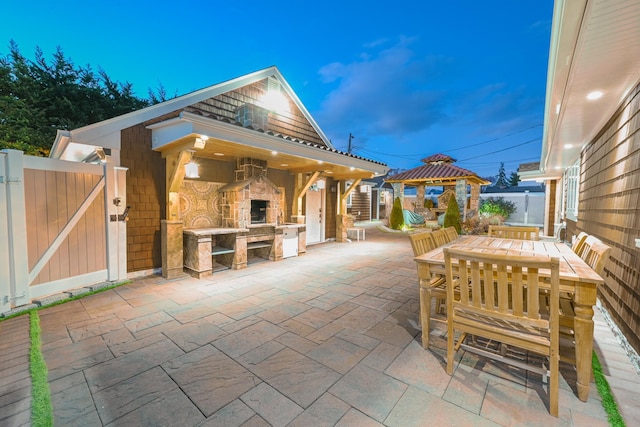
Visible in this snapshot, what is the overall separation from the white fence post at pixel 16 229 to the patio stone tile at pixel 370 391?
385 cm

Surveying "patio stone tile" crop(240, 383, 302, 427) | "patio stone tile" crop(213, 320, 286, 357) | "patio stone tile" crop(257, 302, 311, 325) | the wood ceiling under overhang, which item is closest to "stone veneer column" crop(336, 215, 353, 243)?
the wood ceiling under overhang

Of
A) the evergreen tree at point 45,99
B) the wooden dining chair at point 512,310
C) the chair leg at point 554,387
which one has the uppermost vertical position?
the evergreen tree at point 45,99

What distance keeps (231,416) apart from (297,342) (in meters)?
0.92

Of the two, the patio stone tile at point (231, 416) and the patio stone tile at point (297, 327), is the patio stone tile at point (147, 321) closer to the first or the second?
the patio stone tile at point (297, 327)

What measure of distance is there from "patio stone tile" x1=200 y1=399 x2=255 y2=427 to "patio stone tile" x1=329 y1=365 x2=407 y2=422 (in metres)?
0.55

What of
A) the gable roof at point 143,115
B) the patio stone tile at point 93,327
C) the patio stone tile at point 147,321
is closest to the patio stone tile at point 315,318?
the patio stone tile at point 147,321

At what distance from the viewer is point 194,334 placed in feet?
8.31

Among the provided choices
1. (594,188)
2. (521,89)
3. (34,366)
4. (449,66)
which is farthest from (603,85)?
(521,89)

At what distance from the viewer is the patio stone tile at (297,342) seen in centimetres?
227

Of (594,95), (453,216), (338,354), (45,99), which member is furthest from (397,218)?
(45,99)

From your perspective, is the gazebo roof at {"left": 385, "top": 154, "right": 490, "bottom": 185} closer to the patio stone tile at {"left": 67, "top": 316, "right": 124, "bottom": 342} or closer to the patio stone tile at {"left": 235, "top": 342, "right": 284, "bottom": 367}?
the patio stone tile at {"left": 235, "top": 342, "right": 284, "bottom": 367}

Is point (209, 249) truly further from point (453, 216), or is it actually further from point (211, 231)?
point (453, 216)

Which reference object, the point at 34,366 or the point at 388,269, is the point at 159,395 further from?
the point at 388,269

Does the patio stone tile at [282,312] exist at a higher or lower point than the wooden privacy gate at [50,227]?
lower
